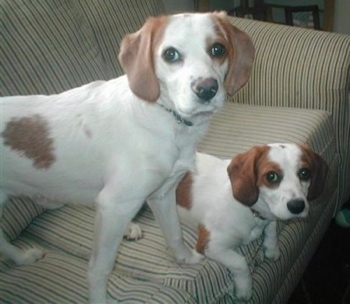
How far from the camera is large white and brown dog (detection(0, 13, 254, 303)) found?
108 cm

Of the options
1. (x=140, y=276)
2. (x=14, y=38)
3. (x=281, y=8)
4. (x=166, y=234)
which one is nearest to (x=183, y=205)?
(x=166, y=234)

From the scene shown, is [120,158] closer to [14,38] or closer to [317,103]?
[14,38]

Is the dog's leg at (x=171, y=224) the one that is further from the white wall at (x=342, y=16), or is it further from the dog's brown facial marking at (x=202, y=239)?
the white wall at (x=342, y=16)

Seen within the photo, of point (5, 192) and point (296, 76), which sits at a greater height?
point (5, 192)

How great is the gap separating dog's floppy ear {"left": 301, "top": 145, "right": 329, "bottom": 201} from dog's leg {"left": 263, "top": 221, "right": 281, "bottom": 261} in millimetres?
146

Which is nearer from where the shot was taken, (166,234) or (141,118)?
(141,118)

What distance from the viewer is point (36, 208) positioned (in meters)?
1.46

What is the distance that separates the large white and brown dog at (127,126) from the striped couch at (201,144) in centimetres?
15

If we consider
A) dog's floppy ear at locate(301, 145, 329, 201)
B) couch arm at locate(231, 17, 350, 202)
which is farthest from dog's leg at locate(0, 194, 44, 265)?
couch arm at locate(231, 17, 350, 202)

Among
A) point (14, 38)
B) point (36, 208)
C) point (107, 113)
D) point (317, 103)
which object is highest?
point (14, 38)

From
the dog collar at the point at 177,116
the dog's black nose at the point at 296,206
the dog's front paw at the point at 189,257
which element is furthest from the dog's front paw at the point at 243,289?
the dog collar at the point at 177,116

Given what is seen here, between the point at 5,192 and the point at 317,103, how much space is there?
48.1 inches

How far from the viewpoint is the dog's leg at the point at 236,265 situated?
4.17ft

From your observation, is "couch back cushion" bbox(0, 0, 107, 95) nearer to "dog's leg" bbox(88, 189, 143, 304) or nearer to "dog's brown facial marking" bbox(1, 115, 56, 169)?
"dog's brown facial marking" bbox(1, 115, 56, 169)
